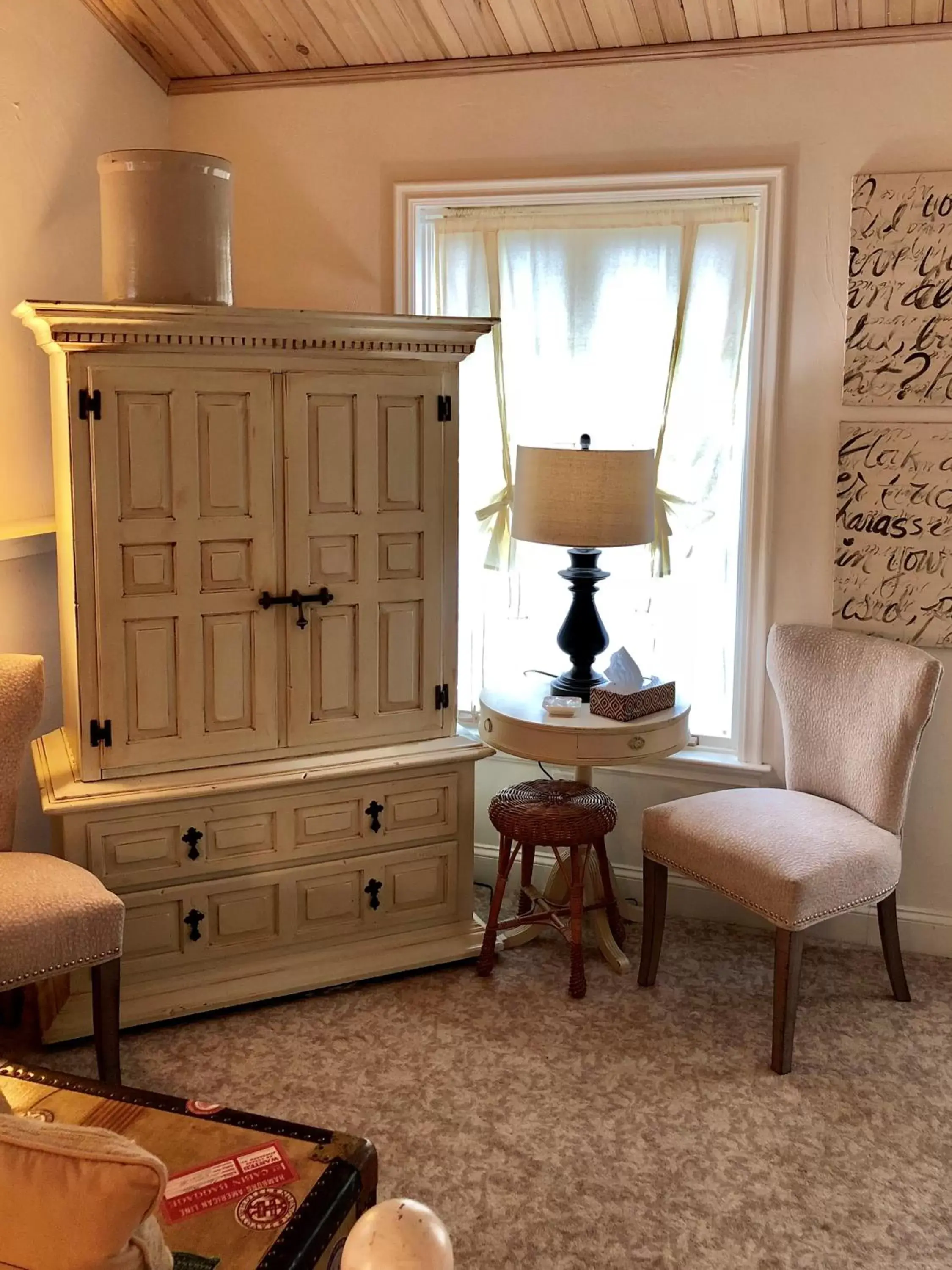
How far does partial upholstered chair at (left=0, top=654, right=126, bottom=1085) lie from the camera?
2326 millimetres

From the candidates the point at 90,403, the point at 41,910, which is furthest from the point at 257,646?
the point at 41,910

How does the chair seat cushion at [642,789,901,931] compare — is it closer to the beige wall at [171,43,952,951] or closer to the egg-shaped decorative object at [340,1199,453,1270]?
the beige wall at [171,43,952,951]

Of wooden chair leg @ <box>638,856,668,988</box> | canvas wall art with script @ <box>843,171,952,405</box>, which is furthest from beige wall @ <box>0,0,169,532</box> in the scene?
canvas wall art with script @ <box>843,171,952,405</box>

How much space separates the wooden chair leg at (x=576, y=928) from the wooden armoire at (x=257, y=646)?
305mm

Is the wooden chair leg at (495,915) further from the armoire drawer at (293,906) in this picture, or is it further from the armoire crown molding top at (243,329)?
the armoire crown molding top at (243,329)

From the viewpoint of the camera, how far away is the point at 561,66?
124 inches

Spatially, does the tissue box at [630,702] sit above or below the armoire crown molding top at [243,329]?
below

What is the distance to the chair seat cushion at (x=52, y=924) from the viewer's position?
7.59ft

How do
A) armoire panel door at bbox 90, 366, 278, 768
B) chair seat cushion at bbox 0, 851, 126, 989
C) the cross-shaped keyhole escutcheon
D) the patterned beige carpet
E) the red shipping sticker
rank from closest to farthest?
the red shipping sticker < the patterned beige carpet < chair seat cushion at bbox 0, 851, 126, 989 < armoire panel door at bbox 90, 366, 278, 768 < the cross-shaped keyhole escutcheon

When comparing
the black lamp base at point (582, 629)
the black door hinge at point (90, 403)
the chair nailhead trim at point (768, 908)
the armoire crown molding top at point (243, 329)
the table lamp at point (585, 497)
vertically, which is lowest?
the chair nailhead trim at point (768, 908)

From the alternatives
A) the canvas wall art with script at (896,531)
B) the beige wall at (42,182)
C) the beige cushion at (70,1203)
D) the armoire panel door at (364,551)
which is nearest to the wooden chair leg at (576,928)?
the armoire panel door at (364,551)

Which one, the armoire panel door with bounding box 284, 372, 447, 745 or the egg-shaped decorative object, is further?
the armoire panel door with bounding box 284, 372, 447, 745

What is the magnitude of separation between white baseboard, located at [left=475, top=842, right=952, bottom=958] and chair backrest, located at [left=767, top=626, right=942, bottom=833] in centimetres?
35

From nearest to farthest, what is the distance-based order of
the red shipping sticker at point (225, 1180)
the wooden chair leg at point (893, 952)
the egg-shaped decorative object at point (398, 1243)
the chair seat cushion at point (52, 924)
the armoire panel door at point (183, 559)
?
the egg-shaped decorative object at point (398, 1243) < the red shipping sticker at point (225, 1180) < the chair seat cushion at point (52, 924) < the armoire panel door at point (183, 559) < the wooden chair leg at point (893, 952)
